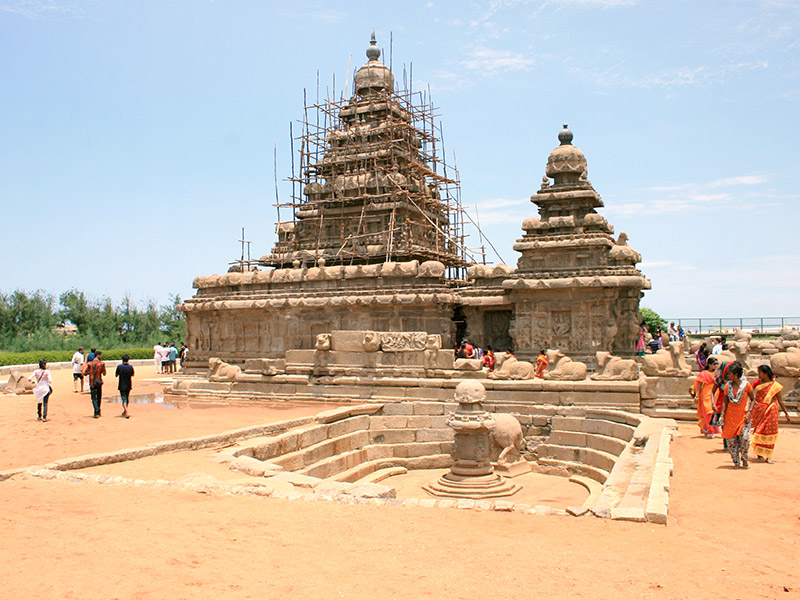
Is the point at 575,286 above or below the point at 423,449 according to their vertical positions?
above

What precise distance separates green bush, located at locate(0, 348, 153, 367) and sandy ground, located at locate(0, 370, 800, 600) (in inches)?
A: 980

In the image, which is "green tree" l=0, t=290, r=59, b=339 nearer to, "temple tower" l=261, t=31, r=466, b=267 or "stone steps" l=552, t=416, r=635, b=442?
"temple tower" l=261, t=31, r=466, b=267

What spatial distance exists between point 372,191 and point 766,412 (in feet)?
65.3

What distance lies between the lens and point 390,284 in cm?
2256

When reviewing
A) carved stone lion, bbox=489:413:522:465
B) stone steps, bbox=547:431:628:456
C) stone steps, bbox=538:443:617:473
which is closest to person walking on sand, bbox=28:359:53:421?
carved stone lion, bbox=489:413:522:465

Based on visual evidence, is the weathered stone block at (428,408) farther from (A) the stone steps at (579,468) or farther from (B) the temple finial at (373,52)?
(B) the temple finial at (373,52)

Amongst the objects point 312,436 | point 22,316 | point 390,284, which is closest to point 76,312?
point 22,316

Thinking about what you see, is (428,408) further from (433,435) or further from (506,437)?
(506,437)

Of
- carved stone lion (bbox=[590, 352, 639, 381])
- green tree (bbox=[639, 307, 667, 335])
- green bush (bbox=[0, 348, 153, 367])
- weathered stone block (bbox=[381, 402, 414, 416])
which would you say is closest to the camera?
carved stone lion (bbox=[590, 352, 639, 381])

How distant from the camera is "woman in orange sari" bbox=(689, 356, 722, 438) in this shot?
1177cm

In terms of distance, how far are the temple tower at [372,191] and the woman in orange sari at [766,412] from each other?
1637cm

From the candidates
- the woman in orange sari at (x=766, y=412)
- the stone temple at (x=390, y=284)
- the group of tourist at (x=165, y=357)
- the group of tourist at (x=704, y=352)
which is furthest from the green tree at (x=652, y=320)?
the woman in orange sari at (x=766, y=412)

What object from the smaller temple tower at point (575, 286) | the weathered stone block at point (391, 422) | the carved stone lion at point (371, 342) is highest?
the smaller temple tower at point (575, 286)

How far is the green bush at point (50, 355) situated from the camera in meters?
29.5
